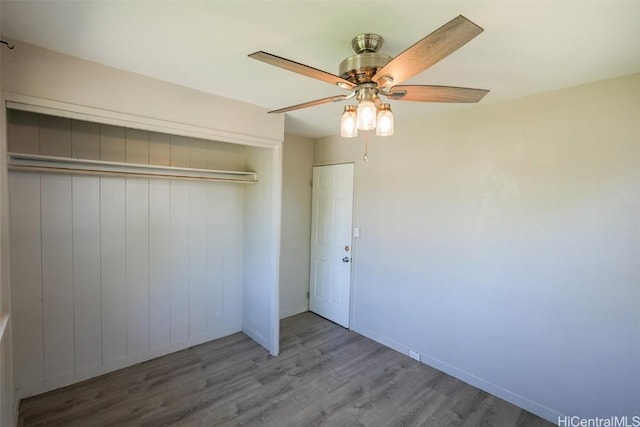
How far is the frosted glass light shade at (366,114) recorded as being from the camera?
1.38 metres

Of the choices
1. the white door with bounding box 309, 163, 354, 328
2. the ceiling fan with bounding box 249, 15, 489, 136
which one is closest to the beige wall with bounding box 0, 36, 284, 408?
the white door with bounding box 309, 163, 354, 328

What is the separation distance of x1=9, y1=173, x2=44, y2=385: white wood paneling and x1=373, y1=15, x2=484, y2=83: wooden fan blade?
2.68 m

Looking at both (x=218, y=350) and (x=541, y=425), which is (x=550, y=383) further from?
(x=218, y=350)

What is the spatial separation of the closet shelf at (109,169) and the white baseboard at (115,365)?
67.1 inches

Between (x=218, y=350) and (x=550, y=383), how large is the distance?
9.80 feet

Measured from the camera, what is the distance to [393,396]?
254 centimetres

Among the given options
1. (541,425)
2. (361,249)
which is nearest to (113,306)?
(361,249)

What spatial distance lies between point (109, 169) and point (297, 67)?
2.07 m

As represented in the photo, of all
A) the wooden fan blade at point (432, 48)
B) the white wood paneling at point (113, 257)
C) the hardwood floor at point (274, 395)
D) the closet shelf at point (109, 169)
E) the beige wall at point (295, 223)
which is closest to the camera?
the wooden fan blade at point (432, 48)

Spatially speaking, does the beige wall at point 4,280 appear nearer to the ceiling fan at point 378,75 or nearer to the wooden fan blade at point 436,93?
the ceiling fan at point 378,75

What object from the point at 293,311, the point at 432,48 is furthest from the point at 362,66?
the point at 293,311

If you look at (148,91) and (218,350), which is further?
(218,350)

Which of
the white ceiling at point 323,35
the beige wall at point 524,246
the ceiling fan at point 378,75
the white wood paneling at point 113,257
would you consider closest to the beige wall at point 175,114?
the white ceiling at point 323,35

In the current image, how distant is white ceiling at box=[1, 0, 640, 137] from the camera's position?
135 centimetres
